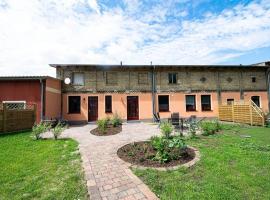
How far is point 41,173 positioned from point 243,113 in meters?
14.4

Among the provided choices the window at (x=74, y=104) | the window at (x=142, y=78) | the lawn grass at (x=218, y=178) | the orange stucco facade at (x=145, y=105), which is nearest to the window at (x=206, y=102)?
the orange stucco facade at (x=145, y=105)

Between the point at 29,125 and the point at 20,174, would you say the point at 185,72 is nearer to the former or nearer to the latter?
the point at 29,125

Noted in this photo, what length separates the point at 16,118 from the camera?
11.2m

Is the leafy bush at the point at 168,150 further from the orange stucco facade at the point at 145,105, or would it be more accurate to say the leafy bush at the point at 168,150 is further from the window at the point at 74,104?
the window at the point at 74,104

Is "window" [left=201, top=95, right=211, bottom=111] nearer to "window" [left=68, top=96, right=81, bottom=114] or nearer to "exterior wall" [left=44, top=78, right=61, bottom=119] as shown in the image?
"window" [left=68, top=96, right=81, bottom=114]

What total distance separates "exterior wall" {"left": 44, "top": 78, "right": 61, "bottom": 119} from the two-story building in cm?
60

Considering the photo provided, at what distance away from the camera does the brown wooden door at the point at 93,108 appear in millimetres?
17016

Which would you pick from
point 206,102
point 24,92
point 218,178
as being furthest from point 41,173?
point 206,102

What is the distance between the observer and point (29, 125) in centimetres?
1205

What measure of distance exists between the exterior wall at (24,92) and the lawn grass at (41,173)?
22.9 ft

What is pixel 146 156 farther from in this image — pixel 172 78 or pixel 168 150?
pixel 172 78

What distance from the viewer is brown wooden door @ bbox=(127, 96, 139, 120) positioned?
1752 cm

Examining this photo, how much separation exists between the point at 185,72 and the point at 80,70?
9.76m

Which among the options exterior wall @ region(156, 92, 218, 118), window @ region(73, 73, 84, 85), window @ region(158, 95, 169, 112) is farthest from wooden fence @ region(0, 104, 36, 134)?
exterior wall @ region(156, 92, 218, 118)
